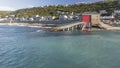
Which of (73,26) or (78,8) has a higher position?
(78,8)

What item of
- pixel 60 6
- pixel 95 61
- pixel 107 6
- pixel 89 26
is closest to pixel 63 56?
pixel 95 61

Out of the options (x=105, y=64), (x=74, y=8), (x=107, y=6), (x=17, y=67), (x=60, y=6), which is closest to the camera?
(x=17, y=67)

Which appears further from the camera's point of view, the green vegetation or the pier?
the green vegetation

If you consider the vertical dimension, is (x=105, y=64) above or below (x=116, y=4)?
below

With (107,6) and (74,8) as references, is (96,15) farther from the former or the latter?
(74,8)

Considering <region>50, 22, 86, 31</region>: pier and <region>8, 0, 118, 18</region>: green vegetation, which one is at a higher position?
<region>8, 0, 118, 18</region>: green vegetation

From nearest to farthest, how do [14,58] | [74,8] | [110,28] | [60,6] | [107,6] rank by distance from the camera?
1. [14,58]
2. [110,28]
3. [107,6]
4. [74,8]
5. [60,6]

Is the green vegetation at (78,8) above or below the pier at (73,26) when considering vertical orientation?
above

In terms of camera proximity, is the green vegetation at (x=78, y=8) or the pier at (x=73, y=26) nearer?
the pier at (x=73, y=26)

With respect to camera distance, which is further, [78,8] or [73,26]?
[78,8]

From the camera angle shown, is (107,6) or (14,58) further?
(107,6)
